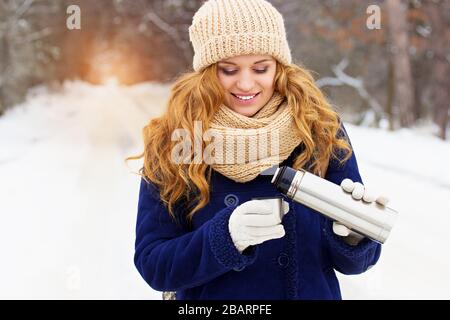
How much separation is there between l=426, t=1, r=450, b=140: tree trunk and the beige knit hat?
1131 cm

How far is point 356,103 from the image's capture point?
15.7 meters

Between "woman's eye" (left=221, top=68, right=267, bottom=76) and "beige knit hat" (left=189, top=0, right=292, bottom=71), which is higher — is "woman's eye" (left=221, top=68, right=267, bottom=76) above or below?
below

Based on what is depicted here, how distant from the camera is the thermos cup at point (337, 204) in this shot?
4.02 feet

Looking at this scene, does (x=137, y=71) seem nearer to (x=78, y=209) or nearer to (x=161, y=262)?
(x=78, y=209)

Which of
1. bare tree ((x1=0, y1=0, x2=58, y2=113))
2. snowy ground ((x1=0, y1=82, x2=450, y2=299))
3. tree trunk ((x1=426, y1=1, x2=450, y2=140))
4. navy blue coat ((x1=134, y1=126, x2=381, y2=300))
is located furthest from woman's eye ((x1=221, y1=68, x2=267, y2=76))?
tree trunk ((x1=426, y1=1, x2=450, y2=140))

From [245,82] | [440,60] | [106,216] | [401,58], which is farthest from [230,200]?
[440,60]

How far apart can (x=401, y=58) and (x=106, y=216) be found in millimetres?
9333

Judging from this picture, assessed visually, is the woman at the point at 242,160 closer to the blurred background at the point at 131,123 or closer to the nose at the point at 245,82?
the nose at the point at 245,82

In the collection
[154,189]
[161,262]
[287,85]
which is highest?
[287,85]

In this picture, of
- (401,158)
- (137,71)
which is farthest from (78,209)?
(137,71)

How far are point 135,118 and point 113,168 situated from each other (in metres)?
6.48

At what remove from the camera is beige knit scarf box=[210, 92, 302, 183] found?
4.70 feet

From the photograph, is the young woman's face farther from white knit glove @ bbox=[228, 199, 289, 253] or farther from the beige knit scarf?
white knit glove @ bbox=[228, 199, 289, 253]

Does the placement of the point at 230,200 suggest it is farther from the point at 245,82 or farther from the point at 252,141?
the point at 245,82
